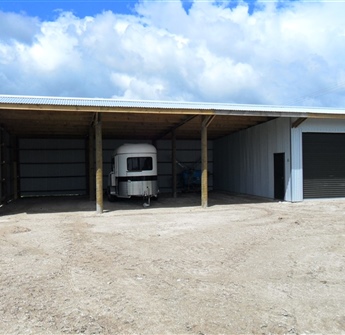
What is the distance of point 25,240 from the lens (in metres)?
8.48

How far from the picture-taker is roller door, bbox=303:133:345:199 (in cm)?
1600

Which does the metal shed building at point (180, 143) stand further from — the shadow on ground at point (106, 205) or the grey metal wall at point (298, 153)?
the shadow on ground at point (106, 205)

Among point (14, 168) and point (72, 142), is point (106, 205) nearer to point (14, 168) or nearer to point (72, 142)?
point (14, 168)

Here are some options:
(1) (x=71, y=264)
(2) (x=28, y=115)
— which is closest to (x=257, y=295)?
(1) (x=71, y=264)

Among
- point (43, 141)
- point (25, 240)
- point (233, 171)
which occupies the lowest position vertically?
point (25, 240)

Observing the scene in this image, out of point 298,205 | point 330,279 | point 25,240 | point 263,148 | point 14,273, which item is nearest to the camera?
point 330,279

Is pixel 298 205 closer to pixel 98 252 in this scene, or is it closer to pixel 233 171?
pixel 233 171

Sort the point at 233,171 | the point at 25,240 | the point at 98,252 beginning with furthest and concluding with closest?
the point at 233,171 → the point at 25,240 → the point at 98,252

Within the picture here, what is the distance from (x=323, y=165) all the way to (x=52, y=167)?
1697cm

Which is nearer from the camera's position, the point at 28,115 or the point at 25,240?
the point at 25,240

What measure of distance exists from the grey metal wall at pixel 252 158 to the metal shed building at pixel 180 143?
0.17 ft

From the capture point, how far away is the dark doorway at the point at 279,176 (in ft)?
53.1

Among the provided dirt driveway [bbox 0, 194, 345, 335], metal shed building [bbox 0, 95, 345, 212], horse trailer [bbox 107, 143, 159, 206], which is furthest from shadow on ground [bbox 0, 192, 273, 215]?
dirt driveway [bbox 0, 194, 345, 335]

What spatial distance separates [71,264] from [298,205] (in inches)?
435
